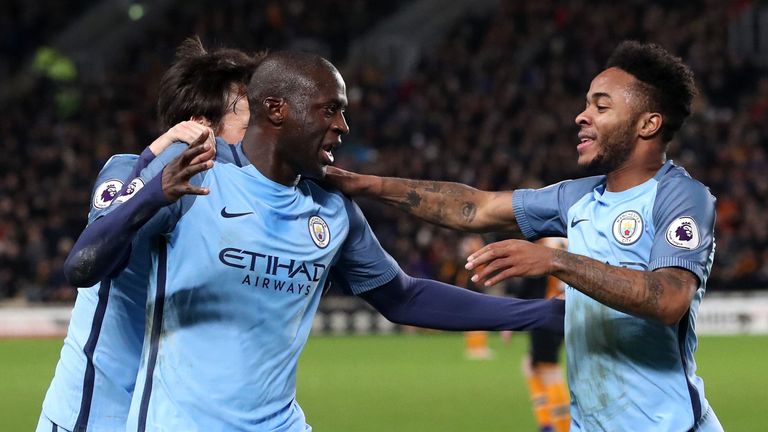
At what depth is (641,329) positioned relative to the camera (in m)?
4.34

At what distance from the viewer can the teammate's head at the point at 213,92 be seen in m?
4.45

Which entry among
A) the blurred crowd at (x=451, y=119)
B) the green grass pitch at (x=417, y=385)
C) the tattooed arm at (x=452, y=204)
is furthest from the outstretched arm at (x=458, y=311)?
the blurred crowd at (x=451, y=119)

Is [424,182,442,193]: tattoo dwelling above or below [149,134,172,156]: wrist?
below

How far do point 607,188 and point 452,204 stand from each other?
Answer: 2.61ft

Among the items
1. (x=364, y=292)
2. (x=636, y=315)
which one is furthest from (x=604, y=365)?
(x=364, y=292)

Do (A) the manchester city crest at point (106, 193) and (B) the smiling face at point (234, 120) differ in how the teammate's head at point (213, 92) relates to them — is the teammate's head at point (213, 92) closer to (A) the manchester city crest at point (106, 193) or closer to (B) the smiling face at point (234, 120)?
(B) the smiling face at point (234, 120)

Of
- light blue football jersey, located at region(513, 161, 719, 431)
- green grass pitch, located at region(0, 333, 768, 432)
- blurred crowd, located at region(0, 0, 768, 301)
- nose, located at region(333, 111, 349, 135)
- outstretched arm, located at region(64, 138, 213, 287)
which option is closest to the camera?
outstretched arm, located at region(64, 138, 213, 287)

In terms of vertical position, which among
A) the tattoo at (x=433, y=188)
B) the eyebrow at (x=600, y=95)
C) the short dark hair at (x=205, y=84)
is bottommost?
the tattoo at (x=433, y=188)

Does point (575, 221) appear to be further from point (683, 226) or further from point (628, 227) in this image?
point (683, 226)

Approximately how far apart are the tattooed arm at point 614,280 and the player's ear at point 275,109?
31.2 inches

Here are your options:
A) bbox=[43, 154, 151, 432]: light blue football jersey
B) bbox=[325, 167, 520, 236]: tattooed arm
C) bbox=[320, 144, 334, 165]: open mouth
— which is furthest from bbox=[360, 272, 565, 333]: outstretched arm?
bbox=[43, 154, 151, 432]: light blue football jersey

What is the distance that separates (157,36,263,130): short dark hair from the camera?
14.7 ft

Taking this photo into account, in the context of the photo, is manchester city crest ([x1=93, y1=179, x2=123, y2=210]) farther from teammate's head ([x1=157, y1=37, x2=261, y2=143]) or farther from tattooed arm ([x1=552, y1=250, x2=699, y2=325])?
tattooed arm ([x1=552, y1=250, x2=699, y2=325])

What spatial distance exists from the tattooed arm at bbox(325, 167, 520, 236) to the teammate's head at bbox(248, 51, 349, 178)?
100 centimetres
